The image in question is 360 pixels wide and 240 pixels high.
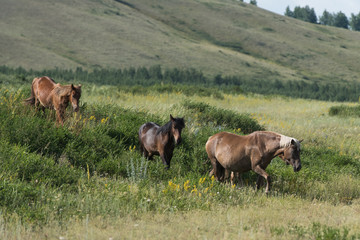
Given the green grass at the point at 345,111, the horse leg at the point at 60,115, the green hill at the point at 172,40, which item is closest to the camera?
the horse leg at the point at 60,115

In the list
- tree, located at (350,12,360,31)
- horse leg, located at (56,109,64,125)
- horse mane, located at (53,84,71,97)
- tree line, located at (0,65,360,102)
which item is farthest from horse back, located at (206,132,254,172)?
tree, located at (350,12,360,31)

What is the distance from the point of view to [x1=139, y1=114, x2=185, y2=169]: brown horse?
25.5 ft

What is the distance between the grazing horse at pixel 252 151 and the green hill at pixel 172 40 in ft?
210

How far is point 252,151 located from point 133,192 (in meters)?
2.07

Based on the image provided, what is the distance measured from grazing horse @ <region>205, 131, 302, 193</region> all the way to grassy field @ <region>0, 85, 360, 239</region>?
0.36 meters

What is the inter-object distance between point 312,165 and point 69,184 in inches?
236

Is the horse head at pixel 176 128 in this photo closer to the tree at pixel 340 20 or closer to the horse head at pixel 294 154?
the horse head at pixel 294 154

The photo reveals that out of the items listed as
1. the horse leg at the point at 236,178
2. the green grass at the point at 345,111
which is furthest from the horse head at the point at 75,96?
the green grass at the point at 345,111

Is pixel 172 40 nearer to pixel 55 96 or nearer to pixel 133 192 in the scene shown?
pixel 55 96

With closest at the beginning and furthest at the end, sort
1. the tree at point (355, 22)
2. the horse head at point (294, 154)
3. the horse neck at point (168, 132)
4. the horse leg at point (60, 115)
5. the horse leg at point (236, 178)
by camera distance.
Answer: the horse head at point (294, 154) → the horse neck at point (168, 132) → the horse leg at point (236, 178) → the horse leg at point (60, 115) → the tree at point (355, 22)

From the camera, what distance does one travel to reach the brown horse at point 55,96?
890 centimetres

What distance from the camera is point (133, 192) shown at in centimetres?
696

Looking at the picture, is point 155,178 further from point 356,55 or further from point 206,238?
point 356,55

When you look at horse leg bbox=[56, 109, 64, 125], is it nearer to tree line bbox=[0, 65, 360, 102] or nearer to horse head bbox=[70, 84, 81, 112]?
horse head bbox=[70, 84, 81, 112]
